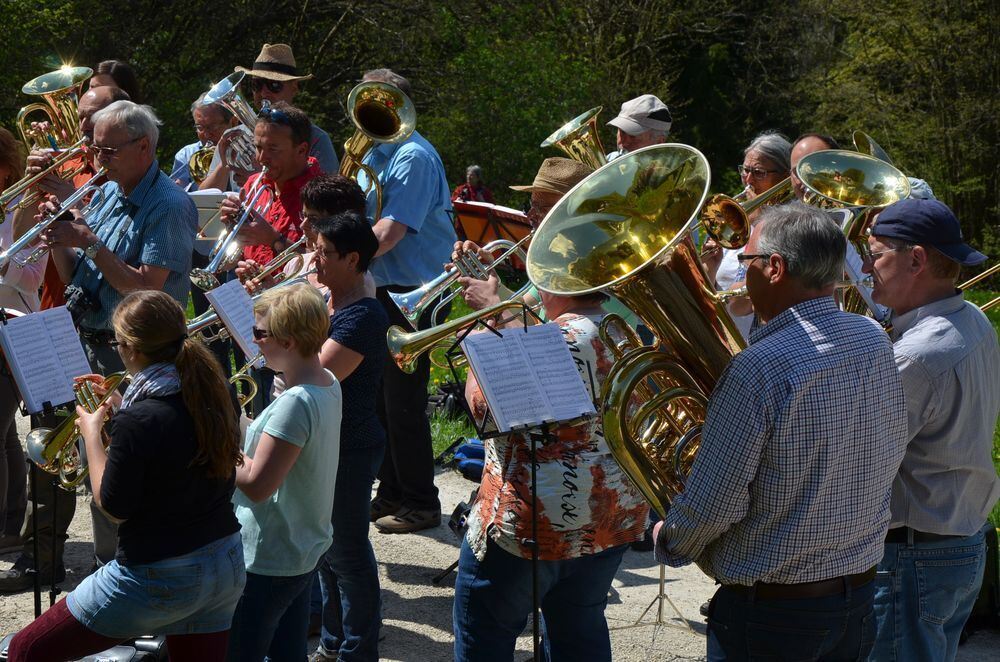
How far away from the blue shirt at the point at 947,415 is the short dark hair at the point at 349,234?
183cm

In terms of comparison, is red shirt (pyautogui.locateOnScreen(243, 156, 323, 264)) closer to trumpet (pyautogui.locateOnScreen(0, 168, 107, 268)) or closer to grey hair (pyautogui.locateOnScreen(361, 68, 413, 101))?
trumpet (pyautogui.locateOnScreen(0, 168, 107, 268))

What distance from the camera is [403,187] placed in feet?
18.0

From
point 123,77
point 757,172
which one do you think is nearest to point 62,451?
point 757,172

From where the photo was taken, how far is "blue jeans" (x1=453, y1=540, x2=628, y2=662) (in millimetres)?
3223

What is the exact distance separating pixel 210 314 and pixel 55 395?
2.52ft

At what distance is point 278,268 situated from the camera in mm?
4770

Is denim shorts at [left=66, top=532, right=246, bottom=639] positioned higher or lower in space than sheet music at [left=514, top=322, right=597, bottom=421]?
lower

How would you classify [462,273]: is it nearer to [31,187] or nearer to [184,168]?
[31,187]

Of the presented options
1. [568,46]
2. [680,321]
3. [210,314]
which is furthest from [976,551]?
[568,46]

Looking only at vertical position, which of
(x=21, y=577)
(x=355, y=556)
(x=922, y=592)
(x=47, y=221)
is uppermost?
(x=47, y=221)

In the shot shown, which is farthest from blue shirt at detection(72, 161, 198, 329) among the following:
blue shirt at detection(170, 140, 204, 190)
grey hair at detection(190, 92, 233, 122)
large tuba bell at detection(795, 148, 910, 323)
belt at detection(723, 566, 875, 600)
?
belt at detection(723, 566, 875, 600)

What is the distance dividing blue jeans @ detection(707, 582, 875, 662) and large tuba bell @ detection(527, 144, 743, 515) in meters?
0.33

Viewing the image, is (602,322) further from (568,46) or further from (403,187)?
(568,46)

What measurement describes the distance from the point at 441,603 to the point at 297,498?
1.82m
